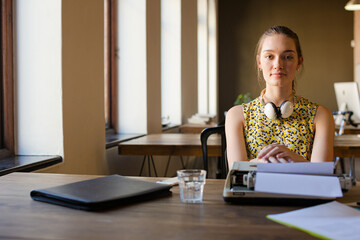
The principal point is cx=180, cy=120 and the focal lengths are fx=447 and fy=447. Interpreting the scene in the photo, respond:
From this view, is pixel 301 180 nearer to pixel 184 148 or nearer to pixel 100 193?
pixel 100 193

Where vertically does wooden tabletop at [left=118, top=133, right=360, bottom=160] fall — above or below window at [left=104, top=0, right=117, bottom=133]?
below

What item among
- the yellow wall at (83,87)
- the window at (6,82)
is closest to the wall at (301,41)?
the yellow wall at (83,87)

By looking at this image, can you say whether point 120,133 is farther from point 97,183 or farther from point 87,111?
point 97,183

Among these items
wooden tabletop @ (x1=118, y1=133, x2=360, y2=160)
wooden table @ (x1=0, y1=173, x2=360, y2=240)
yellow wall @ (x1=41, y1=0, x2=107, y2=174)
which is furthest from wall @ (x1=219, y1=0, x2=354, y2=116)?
wooden table @ (x1=0, y1=173, x2=360, y2=240)

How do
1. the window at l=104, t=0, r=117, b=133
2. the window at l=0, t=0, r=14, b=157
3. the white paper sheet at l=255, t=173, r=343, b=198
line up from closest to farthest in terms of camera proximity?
1. the white paper sheet at l=255, t=173, r=343, b=198
2. the window at l=0, t=0, r=14, b=157
3. the window at l=104, t=0, r=117, b=133

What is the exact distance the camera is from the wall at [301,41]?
1025 cm

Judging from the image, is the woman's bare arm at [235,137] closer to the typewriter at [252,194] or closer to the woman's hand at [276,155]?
the woman's hand at [276,155]

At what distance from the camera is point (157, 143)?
2.94 meters

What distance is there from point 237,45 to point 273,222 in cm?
996

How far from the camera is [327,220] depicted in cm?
90

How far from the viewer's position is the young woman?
1757 mm

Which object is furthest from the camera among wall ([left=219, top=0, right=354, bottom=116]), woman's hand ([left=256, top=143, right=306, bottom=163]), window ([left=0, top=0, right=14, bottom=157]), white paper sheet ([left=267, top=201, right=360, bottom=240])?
wall ([left=219, top=0, right=354, bottom=116])

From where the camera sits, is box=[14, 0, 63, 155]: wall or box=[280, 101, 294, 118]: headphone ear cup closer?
box=[280, 101, 294, 118]: headphone ear cup

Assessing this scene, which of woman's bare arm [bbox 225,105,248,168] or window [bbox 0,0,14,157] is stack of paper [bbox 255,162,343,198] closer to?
woman's bare arm [bbox 225,105,248,168]
